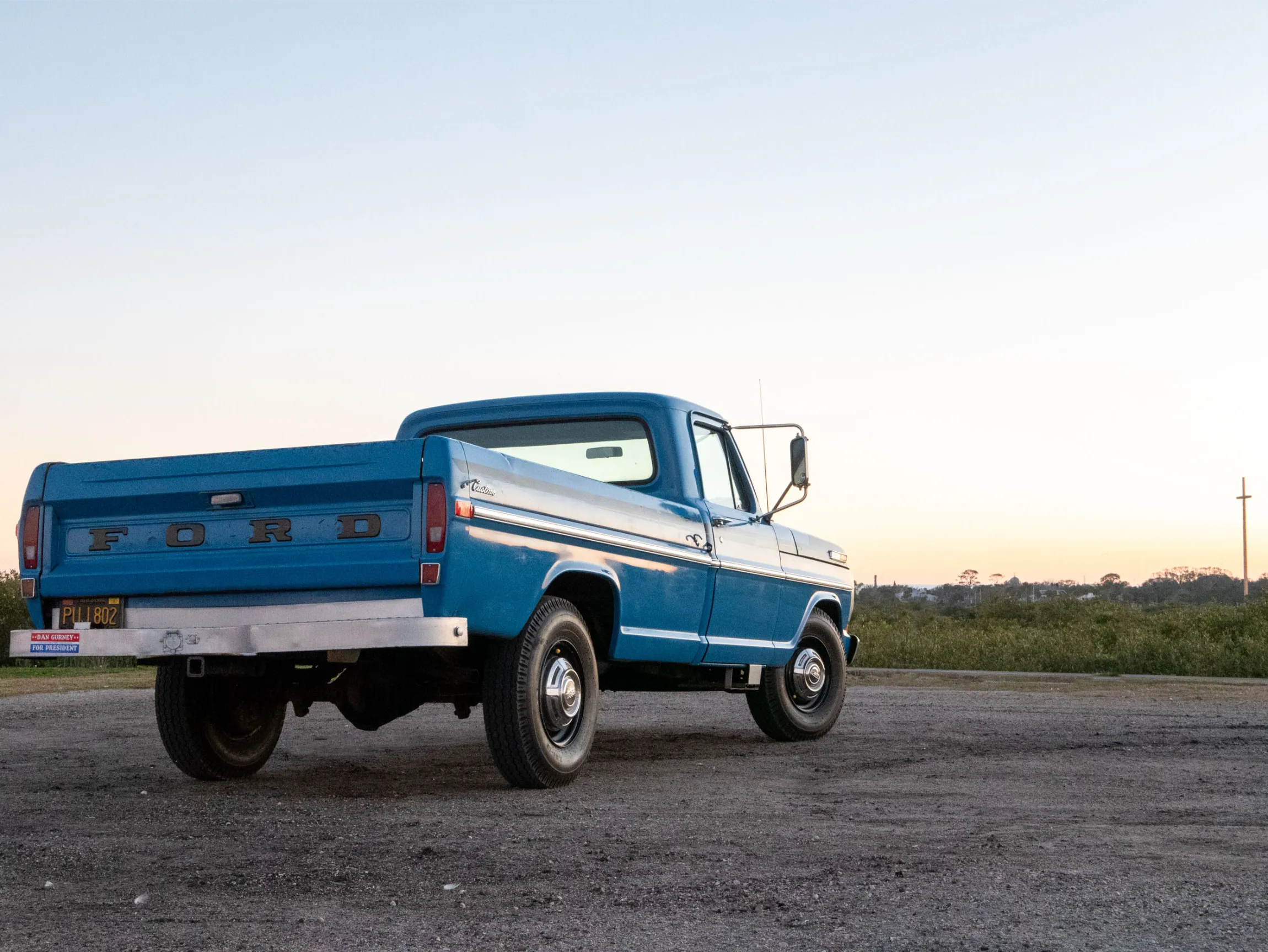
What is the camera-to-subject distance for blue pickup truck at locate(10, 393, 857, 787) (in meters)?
6.00

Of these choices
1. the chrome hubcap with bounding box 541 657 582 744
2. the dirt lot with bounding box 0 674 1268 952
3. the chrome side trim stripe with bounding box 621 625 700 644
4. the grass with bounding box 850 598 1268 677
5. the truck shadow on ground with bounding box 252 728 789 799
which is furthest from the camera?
the grass with bounding box 850 598 1268 677

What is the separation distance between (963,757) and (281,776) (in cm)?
401

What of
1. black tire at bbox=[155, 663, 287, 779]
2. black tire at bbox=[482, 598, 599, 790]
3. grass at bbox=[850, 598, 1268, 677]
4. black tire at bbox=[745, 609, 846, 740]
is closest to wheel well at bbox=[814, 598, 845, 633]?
black tire at bbox=[745, 609, 846, 740]

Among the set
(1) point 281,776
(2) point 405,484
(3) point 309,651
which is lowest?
(1) point 281,776

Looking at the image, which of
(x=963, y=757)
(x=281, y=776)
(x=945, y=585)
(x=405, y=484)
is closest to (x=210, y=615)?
(x=405, y=484)

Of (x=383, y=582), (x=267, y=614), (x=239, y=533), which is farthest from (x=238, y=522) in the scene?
(x=383, y=582)

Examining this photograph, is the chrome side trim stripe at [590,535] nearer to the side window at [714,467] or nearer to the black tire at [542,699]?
the black tire at [542,699]

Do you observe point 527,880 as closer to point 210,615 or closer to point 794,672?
point 210,615

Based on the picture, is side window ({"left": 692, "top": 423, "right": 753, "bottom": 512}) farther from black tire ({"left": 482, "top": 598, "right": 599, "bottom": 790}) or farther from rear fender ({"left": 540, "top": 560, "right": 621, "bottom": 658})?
black tire ({"left": 482, "top": 598, "right": 599, "bottom": 790})

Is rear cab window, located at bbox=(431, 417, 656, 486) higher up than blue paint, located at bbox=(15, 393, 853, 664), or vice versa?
rear cab window, located at bbox=(431, 417, 656, 486)

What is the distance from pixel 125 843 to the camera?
5383 millimetres

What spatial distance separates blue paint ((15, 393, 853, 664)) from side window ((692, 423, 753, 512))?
88 centimetres

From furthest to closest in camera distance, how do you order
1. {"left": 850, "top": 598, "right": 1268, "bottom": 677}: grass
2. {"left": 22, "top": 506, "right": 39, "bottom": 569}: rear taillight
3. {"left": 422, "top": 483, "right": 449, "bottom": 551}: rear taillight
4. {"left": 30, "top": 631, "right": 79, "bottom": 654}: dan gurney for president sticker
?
{"left": 850, "top": 598, "right": 1268, "bottom": 677}: grass < {"left": 22, "top": 506, "right": 39, "bottom": 569}: rear taillight < {"left": 30, "top": 631, "right": 79, "bottom": 654}: dan gurney for president sticker < {"left": 422, "top": 483, "right": 449, "bottom": 551}: rear taillight

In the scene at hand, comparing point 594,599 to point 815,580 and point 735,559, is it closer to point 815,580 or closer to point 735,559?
point 735,559
